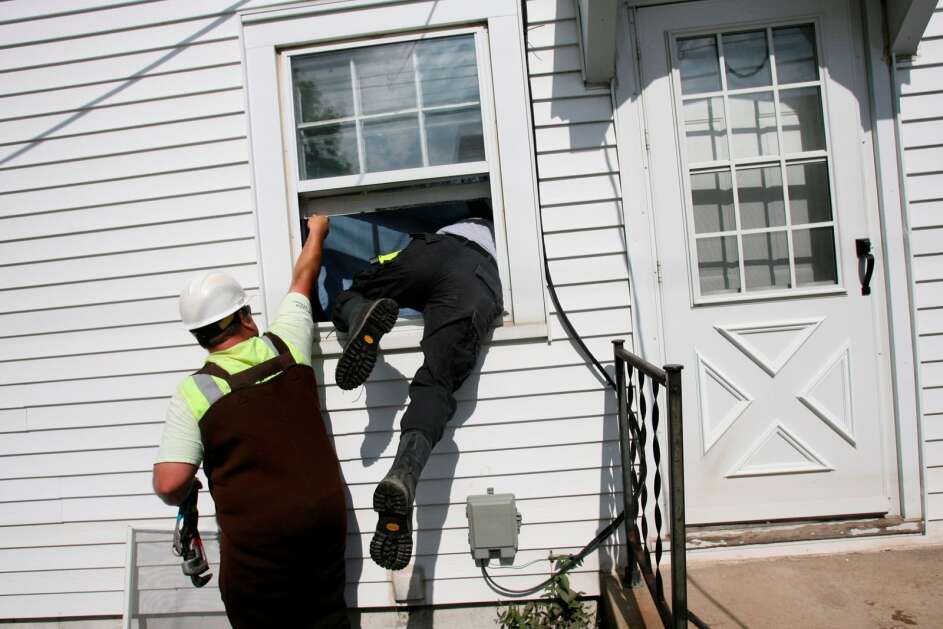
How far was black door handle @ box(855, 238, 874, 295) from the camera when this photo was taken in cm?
303

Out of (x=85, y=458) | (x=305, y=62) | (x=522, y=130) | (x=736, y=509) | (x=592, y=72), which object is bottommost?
(x=736, y=509)

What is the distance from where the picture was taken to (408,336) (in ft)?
10.6

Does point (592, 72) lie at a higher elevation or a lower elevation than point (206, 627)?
higher

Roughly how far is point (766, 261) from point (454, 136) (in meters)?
1.60

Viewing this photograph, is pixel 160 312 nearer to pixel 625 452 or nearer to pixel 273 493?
pixel 273 493

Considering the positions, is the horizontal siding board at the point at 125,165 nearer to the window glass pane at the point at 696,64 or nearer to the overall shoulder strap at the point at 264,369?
the overall shoulder strap at the point at 264,369

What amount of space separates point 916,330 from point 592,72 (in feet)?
6.11

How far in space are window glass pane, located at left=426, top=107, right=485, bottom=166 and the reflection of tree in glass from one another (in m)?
0.44

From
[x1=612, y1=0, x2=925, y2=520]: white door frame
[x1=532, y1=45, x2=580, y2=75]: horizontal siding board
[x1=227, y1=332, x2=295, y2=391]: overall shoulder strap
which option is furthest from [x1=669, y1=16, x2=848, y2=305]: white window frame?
[x1=227, y1=332, x2=295, y2=391]: overall shoulder strap

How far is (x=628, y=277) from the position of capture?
10.4ft

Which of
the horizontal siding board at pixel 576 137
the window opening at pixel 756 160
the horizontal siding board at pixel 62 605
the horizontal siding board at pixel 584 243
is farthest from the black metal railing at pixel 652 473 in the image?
the horizontal siding board at pixel 62 605

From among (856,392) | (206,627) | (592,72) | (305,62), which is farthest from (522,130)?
(206,627)

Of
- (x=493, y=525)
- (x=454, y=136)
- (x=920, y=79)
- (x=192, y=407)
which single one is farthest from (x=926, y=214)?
(x=192, y=407)

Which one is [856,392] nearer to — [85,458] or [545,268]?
[545,268]
